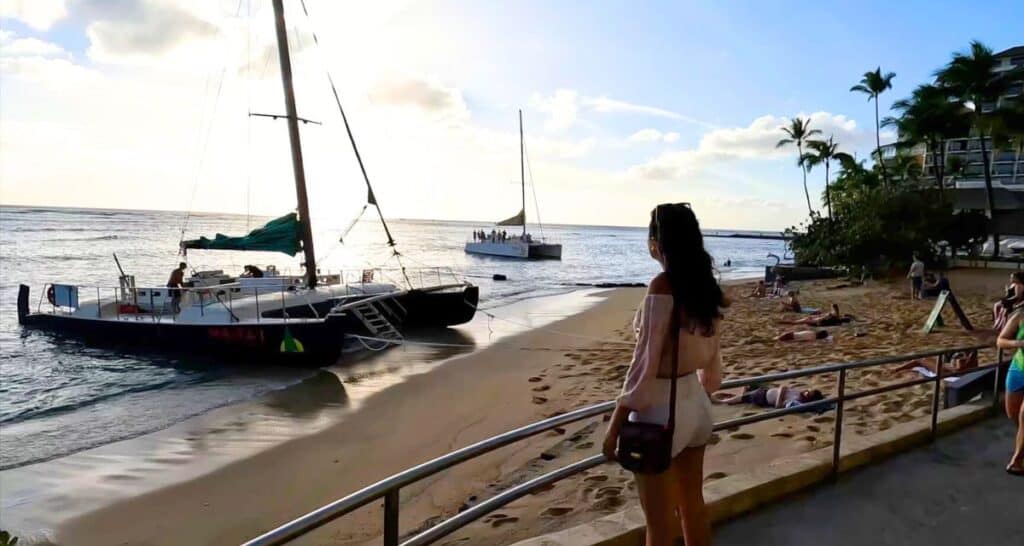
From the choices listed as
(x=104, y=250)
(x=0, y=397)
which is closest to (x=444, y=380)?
(x=0, y=397)

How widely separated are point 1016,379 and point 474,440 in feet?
18.8

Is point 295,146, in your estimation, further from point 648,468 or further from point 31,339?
point 648,468

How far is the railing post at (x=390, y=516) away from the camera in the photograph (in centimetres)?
218

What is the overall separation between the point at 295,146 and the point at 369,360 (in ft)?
18.0

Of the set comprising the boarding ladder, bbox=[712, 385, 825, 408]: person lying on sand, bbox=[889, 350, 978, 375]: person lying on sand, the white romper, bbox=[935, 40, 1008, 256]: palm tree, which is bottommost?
Result: the boarding ladder

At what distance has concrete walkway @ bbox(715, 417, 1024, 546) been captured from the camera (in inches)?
139

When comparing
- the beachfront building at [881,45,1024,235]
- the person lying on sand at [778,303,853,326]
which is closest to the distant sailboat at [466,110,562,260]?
the beachfront building at [881,45,1024,235]

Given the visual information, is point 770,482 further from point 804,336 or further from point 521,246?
point 521,246

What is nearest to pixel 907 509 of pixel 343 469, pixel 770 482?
pixel 770 482

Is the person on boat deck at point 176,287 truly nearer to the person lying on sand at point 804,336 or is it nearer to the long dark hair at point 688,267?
the person lying on sand at point 804,336

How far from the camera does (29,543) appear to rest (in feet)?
20.6

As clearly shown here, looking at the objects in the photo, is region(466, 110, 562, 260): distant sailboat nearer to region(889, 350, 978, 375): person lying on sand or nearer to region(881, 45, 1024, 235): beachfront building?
region(881, 45, 1024, 235): beachfront building

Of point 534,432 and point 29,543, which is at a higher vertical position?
point 534,432

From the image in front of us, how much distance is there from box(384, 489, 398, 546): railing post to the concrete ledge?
3.69 ft
